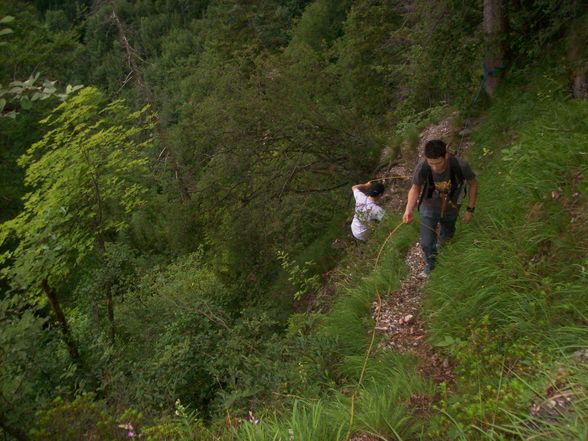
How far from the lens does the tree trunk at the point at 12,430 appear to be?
129 inches

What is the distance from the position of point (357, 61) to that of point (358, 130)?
7524 mm

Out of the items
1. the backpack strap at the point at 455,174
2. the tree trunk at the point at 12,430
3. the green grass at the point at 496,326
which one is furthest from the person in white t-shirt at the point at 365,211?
the tree trunk at the point at 12,430

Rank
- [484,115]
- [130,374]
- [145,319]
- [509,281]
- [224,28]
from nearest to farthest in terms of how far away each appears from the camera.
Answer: [509,281]
[130,374]
[145,319]
[484,115]
[224,28]

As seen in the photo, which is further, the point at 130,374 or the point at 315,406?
the point at 130,374

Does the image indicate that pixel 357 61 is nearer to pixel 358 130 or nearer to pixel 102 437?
pixel 358 130

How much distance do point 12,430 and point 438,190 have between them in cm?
382

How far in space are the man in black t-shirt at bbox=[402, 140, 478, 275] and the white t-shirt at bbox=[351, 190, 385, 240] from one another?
2029 mm

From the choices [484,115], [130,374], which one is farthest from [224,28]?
[130,374]

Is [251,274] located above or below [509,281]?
below

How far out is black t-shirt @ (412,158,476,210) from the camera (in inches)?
156

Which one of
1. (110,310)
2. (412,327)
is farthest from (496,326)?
(110,310)

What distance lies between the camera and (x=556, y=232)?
3.45 metres

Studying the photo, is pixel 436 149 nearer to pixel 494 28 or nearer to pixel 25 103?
pixel 25 103

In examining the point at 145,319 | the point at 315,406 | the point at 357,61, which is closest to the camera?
the point at 315,406
